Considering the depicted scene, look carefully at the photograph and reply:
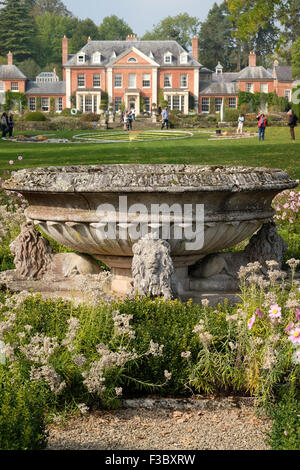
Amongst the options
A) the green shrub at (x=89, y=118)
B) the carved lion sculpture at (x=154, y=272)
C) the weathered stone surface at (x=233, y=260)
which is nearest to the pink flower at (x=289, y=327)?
the carved lion sculpture at (x=154, y=272)

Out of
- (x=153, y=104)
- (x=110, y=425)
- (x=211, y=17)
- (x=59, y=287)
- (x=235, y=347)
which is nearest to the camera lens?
(x=110, y=425)

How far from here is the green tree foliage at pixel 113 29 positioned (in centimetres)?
9269

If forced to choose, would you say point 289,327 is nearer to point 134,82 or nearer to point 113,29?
point 134,82

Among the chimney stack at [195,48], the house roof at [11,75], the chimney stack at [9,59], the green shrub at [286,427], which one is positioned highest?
the chimney stack at [195,48]

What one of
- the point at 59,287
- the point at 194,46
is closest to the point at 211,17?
the point at 194,46

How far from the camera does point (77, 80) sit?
6328cm

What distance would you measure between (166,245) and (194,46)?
64.8 metres

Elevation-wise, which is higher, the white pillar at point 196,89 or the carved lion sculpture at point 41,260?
the white pillar at point 196,89

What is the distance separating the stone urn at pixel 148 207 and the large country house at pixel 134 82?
5703 cm

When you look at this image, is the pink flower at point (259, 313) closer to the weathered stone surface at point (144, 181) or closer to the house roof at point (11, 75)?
the weathered stone surface at point (144, 181)

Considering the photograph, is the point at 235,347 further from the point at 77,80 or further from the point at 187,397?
the point at 77,80

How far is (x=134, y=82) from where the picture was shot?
62.0 meters

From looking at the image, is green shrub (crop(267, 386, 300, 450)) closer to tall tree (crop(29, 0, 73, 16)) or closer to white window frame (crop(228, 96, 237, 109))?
white window frame (crop(228, 96, 237, 109))

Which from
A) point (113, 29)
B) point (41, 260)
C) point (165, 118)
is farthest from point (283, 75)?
point (41, 260)
